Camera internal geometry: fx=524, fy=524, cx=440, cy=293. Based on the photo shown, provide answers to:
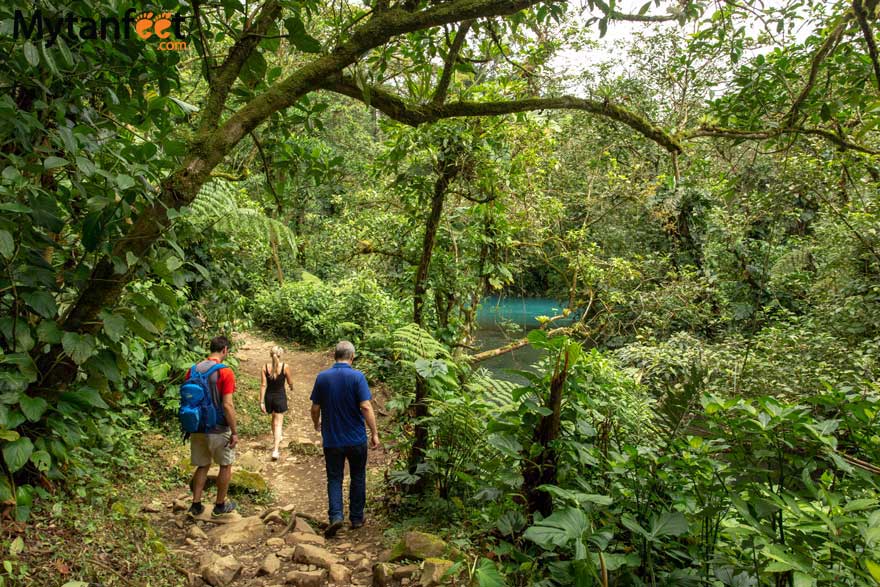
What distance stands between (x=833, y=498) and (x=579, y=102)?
240 centimetres

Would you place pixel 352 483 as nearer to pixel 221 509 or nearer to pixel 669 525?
pixel 221 509

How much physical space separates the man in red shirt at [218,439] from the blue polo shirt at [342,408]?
732mm

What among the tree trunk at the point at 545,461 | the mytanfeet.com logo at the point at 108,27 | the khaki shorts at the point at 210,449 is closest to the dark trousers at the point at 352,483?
the khaki shorts at the point at 210,449

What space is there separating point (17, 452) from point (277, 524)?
7.18ft

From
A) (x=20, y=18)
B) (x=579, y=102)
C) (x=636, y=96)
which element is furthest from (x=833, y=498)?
(x=636, y=96)

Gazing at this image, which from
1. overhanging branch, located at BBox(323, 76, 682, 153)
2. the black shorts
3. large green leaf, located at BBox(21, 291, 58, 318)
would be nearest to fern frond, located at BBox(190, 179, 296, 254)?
the black shorts

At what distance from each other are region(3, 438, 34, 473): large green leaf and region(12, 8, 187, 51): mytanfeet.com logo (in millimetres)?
1795

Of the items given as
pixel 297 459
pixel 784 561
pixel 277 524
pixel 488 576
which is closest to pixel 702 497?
pixel 784 561

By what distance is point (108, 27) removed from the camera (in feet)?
9.07

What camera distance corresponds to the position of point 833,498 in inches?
71.2

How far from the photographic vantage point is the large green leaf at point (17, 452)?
2447 millimetres

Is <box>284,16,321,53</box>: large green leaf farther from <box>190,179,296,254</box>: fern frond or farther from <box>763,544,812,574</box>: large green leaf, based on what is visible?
<box>190,179,296,254</box>: fern frond

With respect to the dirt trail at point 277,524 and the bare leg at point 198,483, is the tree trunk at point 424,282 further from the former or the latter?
the bare leg at point 198,483

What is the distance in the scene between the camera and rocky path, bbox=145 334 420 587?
10.6 ft
